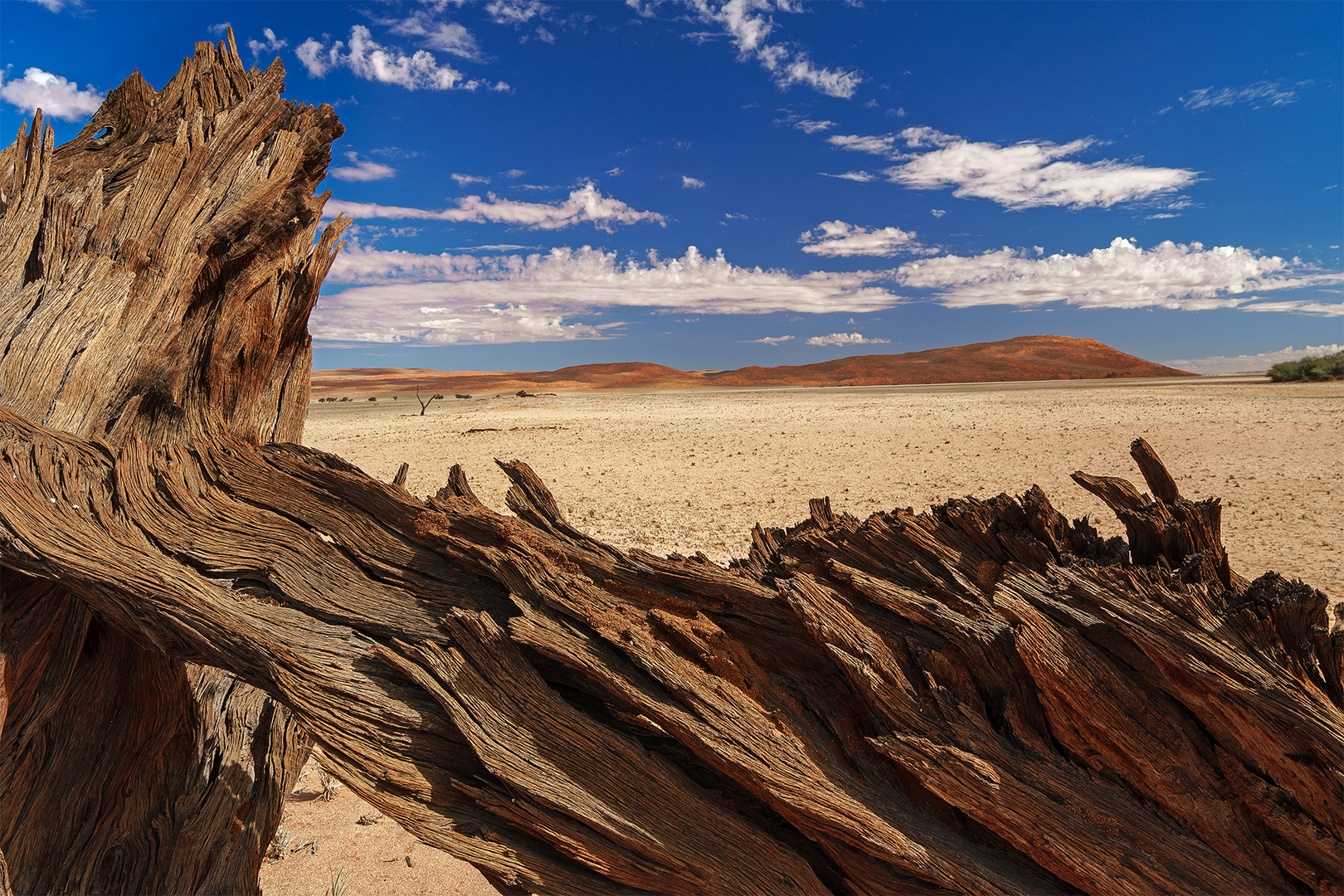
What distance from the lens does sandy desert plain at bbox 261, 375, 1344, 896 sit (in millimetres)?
4430

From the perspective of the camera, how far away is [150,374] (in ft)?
10.9

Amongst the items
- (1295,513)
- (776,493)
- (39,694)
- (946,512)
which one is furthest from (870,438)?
(39,694)

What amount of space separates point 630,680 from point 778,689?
0.53 meters

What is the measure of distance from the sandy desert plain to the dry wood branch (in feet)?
7.18

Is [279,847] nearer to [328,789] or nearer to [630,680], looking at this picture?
[328,789]

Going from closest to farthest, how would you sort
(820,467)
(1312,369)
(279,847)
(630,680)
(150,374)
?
(630,680)
(150,374)
(279,847)
(820,467)
(1312,369)

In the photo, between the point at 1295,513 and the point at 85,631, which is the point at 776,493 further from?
the point at 85,631

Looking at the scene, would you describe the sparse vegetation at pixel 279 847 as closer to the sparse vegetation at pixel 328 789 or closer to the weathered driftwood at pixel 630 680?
the sparse vegetation at pixel 328 789

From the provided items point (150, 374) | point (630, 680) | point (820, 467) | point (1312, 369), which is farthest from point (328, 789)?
point (1312, 369)

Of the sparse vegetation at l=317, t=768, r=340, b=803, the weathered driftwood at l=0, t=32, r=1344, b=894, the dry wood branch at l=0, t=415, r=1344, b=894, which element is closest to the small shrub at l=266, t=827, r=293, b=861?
the sparse vegetation at l=317, t=768, r=340, b=803

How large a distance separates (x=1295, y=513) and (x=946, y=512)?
34.7 ft

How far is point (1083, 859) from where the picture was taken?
1842mm

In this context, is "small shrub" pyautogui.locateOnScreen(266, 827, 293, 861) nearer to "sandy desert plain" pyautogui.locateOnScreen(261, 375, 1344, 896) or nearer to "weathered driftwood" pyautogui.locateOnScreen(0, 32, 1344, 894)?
"sandy desert plain" pyautogui.locateOnScreen(261, 375, 1344, 896)

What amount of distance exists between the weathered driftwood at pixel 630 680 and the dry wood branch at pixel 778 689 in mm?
10
